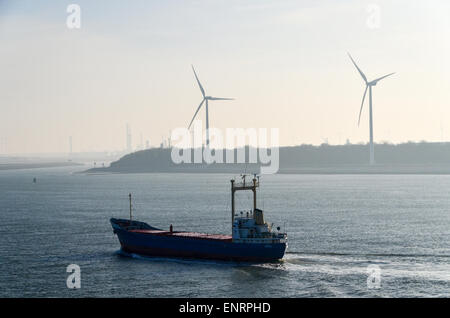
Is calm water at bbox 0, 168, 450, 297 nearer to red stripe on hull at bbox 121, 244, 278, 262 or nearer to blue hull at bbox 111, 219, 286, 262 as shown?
red stripe on hull at bbox 121, 244, 278, 262

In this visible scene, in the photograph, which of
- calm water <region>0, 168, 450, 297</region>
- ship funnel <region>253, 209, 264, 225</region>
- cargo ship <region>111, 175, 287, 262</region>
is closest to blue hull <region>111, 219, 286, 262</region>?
cargo ship <region>111, 175, 287, 262</region>

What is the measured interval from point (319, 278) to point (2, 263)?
3896 centimetres

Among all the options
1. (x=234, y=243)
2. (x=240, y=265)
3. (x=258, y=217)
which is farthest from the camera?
(x=258, y=217)

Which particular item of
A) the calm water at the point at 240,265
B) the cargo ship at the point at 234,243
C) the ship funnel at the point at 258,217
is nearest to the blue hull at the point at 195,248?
the cargo ship at the point at 234,243

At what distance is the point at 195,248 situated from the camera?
81.1 metres

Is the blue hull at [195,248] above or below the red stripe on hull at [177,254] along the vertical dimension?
above

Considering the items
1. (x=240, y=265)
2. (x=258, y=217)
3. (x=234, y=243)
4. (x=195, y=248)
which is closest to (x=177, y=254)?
(x=195, y=248)

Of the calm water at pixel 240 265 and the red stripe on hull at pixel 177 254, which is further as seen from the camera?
the red stripe on hull at pixel 177 254

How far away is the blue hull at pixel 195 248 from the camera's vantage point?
78.1 m

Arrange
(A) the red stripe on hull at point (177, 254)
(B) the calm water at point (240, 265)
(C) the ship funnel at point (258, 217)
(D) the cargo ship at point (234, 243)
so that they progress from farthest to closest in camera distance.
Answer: (C) the ship funnel at point (258, 217)
(A) the red stripe on hull at point (177, 254)
(D) the cargo ship at point (234, 243)
(B) the calm water at point (240, 265)

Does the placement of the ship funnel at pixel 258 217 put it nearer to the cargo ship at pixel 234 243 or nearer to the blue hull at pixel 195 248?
the cargo ship at pixel 234 243

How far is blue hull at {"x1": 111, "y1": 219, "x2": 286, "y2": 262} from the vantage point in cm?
7806

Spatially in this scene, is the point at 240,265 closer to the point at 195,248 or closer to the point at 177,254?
the point at 195,248

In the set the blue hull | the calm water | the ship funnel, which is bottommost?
the calm water
